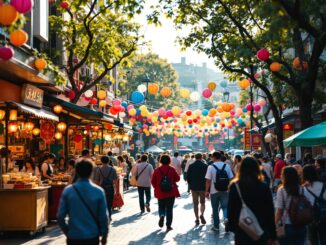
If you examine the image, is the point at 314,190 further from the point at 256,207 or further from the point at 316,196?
the point at 256,207

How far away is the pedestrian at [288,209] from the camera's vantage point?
8.61 metres

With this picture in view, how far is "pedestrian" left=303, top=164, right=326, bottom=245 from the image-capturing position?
9414 millimetres

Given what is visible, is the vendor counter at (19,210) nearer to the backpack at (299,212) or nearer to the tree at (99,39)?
the backpack at (299,212)

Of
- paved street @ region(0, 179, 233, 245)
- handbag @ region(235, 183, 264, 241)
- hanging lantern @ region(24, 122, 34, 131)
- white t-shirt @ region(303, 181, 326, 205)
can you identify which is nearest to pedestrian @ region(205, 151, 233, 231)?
paved street @ region(0, 179, 233, 245)

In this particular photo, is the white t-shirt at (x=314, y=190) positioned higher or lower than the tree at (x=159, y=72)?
lower

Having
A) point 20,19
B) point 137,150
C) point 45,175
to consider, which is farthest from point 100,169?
point 137,150

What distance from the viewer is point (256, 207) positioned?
7.55m

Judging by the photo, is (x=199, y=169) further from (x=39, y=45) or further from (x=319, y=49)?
(x=39, y=45)

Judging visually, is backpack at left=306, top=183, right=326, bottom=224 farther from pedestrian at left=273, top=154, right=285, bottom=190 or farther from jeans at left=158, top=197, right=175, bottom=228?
pedestrian at left=273, top=154, right=285, bottom=190

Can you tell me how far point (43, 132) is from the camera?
75.2ft

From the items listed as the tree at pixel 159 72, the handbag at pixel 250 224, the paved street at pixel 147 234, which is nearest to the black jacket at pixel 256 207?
the handbag at pixel 250 224

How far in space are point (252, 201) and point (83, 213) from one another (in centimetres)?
210

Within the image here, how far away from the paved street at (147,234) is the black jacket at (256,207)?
19.5 feet

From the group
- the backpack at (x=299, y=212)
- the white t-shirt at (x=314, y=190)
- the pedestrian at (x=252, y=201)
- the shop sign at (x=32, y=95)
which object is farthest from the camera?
the shop sign at (x=32, y=95)
